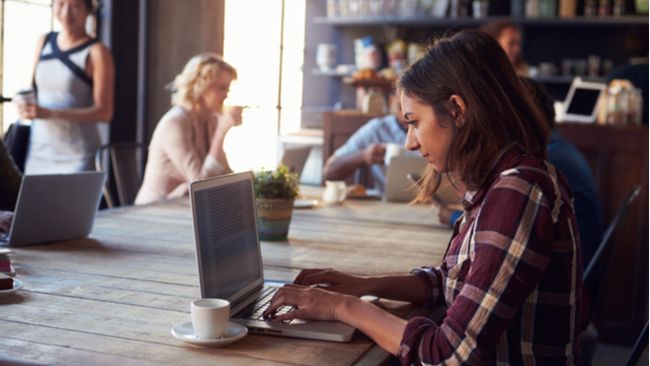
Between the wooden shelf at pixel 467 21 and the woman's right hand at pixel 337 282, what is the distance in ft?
16.0

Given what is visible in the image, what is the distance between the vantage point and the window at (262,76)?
20.8 feet

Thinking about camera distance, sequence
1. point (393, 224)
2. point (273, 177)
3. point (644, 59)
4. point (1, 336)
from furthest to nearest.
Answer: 1. point (644, 59)
2. point (393, 224)
3. point (273, 177)
4. point (1, 336)

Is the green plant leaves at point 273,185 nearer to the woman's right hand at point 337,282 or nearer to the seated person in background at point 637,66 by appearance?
the woman's right hand at point 337,282

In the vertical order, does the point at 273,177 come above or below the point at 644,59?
below

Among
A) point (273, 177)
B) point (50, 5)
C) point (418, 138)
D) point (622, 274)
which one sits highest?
point (50, 5)

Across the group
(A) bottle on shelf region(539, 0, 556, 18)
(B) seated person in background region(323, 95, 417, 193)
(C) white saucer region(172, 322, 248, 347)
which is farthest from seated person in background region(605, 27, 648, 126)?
(C) white saucer region(172, 322, 248, 347)

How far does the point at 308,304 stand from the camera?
1484mm

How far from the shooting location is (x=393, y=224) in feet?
9.34

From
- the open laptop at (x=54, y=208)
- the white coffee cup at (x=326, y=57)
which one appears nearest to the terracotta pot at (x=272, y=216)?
the open laptop at (x=54, y=208)

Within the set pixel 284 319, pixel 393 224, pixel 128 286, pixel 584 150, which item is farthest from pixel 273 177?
pixel 584 150

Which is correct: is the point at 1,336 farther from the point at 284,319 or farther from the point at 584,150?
the point at 584,150

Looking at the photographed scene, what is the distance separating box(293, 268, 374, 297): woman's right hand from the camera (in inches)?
67.1

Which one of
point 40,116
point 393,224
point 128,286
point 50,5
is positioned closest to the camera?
point 128,286

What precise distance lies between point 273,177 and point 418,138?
3.37 feet
